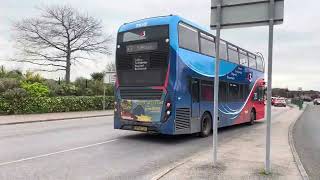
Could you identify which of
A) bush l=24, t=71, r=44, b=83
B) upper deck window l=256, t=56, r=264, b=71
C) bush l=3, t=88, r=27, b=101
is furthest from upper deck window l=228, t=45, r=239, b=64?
bush l=24, t=71, r=44, b=83

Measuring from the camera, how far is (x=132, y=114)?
13891 millimetres

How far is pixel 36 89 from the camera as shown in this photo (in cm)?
2855

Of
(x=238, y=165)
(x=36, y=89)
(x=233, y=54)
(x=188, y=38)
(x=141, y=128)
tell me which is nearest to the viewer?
(x=238, y=165)

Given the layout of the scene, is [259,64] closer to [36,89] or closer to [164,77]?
[164,77]

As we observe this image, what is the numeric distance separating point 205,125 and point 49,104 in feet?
47.6

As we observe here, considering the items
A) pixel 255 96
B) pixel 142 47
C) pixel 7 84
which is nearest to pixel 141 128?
pixel 142 47

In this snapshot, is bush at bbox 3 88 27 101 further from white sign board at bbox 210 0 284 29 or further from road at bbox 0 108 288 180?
white sign board at bbox 210 0 284 29

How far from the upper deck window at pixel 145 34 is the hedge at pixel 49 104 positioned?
12633 millimetres

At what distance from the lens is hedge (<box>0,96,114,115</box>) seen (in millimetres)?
24486

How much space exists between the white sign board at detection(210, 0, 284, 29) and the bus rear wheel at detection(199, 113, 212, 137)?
6.62 m

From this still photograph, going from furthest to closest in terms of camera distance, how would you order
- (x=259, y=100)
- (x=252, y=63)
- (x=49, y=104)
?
(x=49, y=104) < (x=259, y=100) < (x=252, y=63)

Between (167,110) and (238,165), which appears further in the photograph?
(167,110)

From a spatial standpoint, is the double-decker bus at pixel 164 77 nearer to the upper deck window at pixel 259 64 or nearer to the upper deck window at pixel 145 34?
the upper deck window at pixel 145 34

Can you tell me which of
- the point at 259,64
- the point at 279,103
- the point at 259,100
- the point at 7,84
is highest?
the point at 259,64
